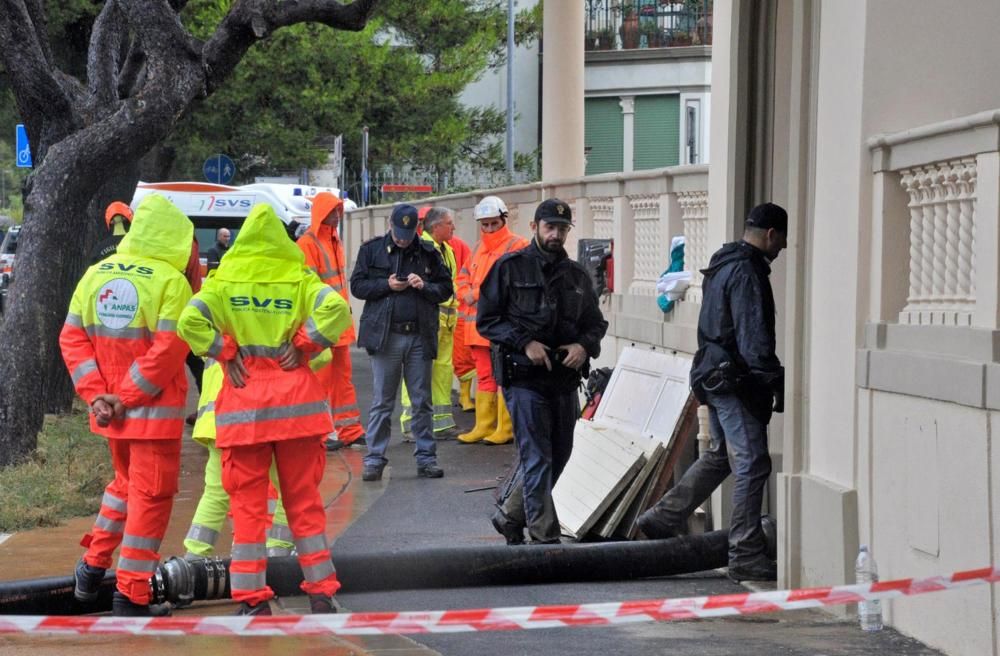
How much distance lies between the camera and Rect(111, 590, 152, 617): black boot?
7.48 m

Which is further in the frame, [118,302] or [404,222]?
[404,222]

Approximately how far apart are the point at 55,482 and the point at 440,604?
427 centimetres

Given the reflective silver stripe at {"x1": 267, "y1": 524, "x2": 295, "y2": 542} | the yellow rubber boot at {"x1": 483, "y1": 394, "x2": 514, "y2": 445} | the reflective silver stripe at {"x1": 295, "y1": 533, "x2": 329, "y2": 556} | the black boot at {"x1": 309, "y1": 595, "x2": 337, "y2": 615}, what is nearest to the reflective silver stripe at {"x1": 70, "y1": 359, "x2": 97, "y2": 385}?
the reflective silver stripe at {"x1": 295, "y1": 533, "x2": 329, "y2": 556}

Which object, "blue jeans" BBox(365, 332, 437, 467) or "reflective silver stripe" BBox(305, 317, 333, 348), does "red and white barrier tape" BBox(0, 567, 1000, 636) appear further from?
"blue jeans" BBox(365, 332, 437, 467)

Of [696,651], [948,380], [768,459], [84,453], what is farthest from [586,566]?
[84,453]

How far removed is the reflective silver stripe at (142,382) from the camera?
7457 millimetres

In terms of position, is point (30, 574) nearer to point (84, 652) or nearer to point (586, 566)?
point (84, 652)

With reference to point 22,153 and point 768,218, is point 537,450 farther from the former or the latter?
point 22,153

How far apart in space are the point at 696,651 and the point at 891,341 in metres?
1.56

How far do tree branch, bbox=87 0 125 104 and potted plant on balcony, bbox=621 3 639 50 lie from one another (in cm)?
2996

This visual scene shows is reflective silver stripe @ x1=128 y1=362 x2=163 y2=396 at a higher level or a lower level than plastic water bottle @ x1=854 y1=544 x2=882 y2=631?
higher

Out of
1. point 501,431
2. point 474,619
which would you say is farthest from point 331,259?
point 474,619

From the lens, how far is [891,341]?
7.29 m

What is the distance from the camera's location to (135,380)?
746 centimetres
